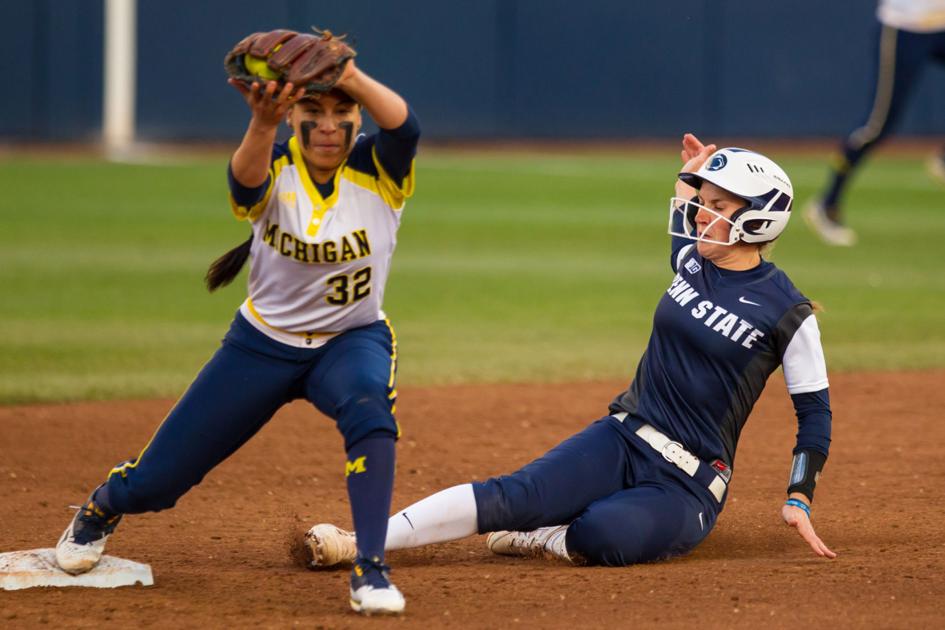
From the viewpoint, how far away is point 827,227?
46.9 feet

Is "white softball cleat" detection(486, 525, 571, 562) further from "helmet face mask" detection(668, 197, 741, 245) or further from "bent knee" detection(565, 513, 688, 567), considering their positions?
"helmet face mask" detection(668, 197, 741, 245)

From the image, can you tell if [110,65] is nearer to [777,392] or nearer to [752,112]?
[752,112]

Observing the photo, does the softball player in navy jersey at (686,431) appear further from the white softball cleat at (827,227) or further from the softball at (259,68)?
the white softball cleat at (827,227)

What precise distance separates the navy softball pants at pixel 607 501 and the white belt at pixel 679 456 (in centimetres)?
2

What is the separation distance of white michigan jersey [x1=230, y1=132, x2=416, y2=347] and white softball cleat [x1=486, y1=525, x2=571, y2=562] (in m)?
0.95

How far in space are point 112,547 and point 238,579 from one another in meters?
0.71

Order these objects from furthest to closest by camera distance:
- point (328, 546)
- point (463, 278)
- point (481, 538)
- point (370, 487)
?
point (463, 278), point (481, 538), point (328, 546), point (370, 487)

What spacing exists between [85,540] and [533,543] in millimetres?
1436

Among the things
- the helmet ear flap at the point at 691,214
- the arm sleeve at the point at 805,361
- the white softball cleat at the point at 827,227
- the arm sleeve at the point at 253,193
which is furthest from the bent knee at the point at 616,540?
the white softball cleat at the point at 827,227

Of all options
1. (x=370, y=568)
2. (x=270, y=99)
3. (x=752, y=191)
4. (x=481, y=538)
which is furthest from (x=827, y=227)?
(x=270, y=99)

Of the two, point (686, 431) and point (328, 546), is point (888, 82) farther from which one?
point (328, 546)

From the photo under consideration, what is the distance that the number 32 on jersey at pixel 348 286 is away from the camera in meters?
4.36

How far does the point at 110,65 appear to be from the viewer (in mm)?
25797

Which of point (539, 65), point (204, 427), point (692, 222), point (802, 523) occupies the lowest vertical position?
point (539, 65)
